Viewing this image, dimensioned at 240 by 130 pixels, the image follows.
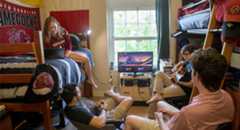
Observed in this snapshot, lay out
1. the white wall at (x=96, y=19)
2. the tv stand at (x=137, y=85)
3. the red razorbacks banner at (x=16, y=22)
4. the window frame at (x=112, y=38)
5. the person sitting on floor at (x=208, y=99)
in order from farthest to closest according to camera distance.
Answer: the window frame at (x=112, y=38) → the white wall at (x=96, y=19) → the tv stand at (x=137, y=85) → the red razorbacks banner at (x=16, y=22) → the person sitting on floor at (x=208, y=99)

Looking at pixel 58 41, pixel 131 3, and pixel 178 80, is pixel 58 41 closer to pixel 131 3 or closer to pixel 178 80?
pixel 131 3

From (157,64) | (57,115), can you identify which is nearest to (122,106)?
(57,115)

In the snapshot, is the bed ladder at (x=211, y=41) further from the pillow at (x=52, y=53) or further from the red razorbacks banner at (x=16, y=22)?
the red razorbacks banner at (x=16, y=22)

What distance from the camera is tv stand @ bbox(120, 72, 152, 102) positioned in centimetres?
409

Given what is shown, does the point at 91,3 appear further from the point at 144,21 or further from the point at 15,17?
the point at 15,17

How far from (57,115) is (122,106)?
1749 mm

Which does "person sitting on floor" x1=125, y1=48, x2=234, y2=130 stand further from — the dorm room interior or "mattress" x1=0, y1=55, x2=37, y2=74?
"mattress" x1=0, y1=55, x2=37, y2=74

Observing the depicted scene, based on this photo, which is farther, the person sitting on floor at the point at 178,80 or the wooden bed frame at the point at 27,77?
the person sitting on floor at the point at 178,80

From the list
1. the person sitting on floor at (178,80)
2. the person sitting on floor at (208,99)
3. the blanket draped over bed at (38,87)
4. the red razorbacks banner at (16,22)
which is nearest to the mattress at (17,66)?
the blanket draped over bed at (38,87)

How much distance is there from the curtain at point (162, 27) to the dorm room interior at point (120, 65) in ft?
0.06

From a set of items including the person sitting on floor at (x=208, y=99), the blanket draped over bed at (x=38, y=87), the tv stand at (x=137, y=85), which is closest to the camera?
the person sitting on floor at (x=208, y=99)

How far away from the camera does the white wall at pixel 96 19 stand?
15.3 ft

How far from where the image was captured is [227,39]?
143cm

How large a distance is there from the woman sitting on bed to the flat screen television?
1.82 feet
